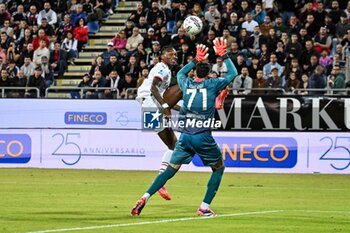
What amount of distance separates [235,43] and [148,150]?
5666mm

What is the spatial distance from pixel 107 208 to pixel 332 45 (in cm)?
1614

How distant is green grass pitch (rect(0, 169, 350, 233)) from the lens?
13.4 meters

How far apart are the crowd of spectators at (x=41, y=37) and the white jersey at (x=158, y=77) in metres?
12.7

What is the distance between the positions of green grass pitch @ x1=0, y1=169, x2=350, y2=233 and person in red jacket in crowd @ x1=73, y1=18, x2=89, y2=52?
998 centimetres

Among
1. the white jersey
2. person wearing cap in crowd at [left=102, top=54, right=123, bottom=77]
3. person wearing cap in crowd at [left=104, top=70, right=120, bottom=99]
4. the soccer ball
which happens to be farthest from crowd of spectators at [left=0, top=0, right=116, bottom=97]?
the soccer ball

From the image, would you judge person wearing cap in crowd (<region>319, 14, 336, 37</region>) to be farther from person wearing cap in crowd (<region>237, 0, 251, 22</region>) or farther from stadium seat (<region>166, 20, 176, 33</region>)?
stadium seat (<region>166, 20, 176, 33</region>)

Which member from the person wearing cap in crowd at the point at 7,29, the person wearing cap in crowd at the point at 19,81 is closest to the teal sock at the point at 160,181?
the person wearing cap in crowd at the point at 19,81

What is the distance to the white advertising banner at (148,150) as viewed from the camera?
25.8 metres

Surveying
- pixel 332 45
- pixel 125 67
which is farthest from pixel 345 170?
pixel 125 67

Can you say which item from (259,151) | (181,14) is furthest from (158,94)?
(181,14)

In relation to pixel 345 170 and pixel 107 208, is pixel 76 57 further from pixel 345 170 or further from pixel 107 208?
pixel 107 208

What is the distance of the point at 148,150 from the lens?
26688 mm

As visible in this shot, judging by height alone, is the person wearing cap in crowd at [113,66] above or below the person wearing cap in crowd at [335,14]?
below

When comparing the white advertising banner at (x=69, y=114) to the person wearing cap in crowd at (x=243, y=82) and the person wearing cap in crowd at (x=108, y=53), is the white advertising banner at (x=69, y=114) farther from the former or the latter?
the person wearing cap in crowd at (x=108, y=53)
